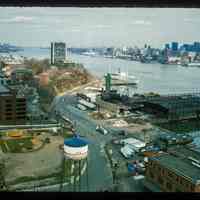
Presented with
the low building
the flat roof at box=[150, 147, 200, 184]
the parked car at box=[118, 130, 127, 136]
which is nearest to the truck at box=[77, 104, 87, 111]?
the parked car at box=[118, 130, 127, 136]

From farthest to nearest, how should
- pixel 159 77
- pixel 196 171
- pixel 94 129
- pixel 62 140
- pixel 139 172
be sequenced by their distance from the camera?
pixel 159 77 → pixel 94 129 → pixel 62 140 → pixel 139 172 → pixel 196 171

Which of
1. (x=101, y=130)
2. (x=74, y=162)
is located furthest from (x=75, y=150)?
(x=101, y=130)

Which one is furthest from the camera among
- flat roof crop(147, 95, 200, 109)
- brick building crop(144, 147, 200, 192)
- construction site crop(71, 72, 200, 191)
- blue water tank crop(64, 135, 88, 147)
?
flat roof crop(147, 95, 200, 109)

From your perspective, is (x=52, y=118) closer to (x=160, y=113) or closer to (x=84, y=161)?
(x=84, y=161)

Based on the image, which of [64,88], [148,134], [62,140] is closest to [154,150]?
[148,134]

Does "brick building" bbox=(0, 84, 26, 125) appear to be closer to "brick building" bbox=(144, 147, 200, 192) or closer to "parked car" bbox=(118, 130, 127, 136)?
"parked car" bbox=(118, 130, 127, 136)

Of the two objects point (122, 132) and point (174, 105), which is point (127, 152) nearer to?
point (122, 132)

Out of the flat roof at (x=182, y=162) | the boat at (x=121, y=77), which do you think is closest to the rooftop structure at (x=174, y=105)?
the boat at (x=121, y=77)
